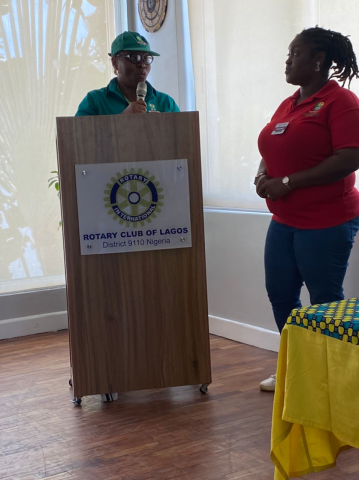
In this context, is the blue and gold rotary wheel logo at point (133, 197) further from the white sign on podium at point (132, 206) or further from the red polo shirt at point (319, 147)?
the red polo shirt at point (319, 147)

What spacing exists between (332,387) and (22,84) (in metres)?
3.53

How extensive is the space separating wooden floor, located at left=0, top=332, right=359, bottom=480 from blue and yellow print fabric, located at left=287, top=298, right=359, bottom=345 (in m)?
0.79

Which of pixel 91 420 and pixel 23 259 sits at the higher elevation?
pixel 23 259

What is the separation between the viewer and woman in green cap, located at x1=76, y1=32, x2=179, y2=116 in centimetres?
276

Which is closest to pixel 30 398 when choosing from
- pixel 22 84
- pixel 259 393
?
pixel 259 393

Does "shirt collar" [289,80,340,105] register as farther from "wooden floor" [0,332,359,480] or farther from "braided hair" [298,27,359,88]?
"wooden floor" [0,332,359,480]

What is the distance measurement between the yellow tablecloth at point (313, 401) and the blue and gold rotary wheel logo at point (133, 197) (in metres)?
1.27

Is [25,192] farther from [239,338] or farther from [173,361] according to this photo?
[173,361]

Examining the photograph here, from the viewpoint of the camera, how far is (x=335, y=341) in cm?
129

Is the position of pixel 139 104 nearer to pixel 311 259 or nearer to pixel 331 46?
pixel 331 46

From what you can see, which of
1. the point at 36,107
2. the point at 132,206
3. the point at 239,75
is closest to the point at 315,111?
the point at 132,206

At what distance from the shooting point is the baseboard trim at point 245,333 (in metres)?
3.45

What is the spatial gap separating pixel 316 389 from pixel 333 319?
168 mm

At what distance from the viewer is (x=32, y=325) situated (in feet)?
13.8
